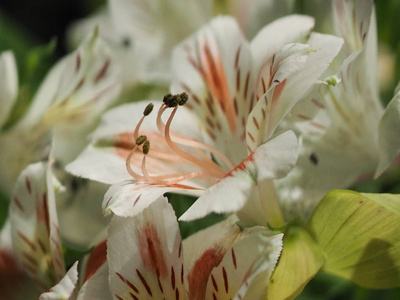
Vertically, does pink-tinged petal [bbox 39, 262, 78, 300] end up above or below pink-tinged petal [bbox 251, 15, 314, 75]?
below

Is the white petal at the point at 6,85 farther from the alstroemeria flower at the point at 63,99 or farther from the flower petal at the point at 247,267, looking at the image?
the flower petal at the point at 247,267

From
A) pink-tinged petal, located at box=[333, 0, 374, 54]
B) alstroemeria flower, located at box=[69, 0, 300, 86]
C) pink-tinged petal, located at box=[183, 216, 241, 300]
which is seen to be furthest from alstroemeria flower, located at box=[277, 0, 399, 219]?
alstroemeria flower, located at box=[69, 0, 300, 86]

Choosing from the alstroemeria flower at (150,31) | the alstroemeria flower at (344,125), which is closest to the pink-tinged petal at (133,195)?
the alstroemeria flower at (344,125)

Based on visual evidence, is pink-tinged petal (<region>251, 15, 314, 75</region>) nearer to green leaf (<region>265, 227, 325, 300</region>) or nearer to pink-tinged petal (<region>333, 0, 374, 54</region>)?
pink-tinged petal (<region>333, 0, 374, 54</region>)

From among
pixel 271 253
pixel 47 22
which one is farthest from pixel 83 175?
pixel 47 22

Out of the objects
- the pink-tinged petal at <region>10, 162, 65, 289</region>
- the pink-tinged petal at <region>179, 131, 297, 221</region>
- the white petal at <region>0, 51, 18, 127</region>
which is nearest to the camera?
the pink-tinged petal at <region>179, 131, 297, 221</region>

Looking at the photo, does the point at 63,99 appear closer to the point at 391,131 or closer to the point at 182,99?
the point at 182,99
